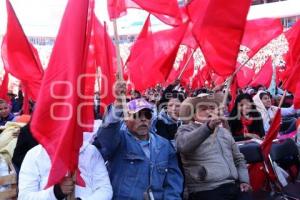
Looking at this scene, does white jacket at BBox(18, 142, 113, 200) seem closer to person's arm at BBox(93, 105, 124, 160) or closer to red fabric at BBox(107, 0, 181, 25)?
person's arm at BBox(93, 105, 124, 160)

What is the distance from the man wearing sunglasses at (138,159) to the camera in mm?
3307

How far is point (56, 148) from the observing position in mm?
2795

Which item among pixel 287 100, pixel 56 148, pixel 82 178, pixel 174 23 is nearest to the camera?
pixel 56 148

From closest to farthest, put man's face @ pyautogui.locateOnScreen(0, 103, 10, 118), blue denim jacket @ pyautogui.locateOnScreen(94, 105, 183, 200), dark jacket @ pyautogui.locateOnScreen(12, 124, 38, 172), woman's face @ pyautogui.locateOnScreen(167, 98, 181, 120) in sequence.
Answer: blue denim jacket @ pyautogui.locateOnScreen(94, 105, 183, 200) → dark jacket @ pyautogui.locateOnScreen(12, 124, 38, 172) → woman's face @ pyautogui.locateOnScreen(167, 98, 181, 120) → man's face @ pyautogui.locateOnScreen(0, 103, 10, 118)

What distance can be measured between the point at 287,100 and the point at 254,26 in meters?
4.17

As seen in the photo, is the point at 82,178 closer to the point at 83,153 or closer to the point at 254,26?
the point at 83,153

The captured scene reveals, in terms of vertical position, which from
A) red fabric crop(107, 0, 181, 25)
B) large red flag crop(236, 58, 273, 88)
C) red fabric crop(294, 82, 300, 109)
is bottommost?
red fabric crop(294, 82, 300, 109)

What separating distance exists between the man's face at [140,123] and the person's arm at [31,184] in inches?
30.1

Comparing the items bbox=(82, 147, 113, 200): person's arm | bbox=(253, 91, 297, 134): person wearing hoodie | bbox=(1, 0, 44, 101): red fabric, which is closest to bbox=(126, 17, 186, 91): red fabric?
bbox=(253, 91, 297, 134): person wearing hoodie

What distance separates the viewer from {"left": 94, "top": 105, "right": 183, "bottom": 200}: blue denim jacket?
3.30 metres

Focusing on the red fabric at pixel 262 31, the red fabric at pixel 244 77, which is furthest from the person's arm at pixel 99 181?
the red fabric at pixel 244 77

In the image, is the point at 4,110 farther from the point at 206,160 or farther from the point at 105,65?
the point at 206,160

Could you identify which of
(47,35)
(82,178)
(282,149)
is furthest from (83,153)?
(47,35)

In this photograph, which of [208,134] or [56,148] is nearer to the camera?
[56,148]
